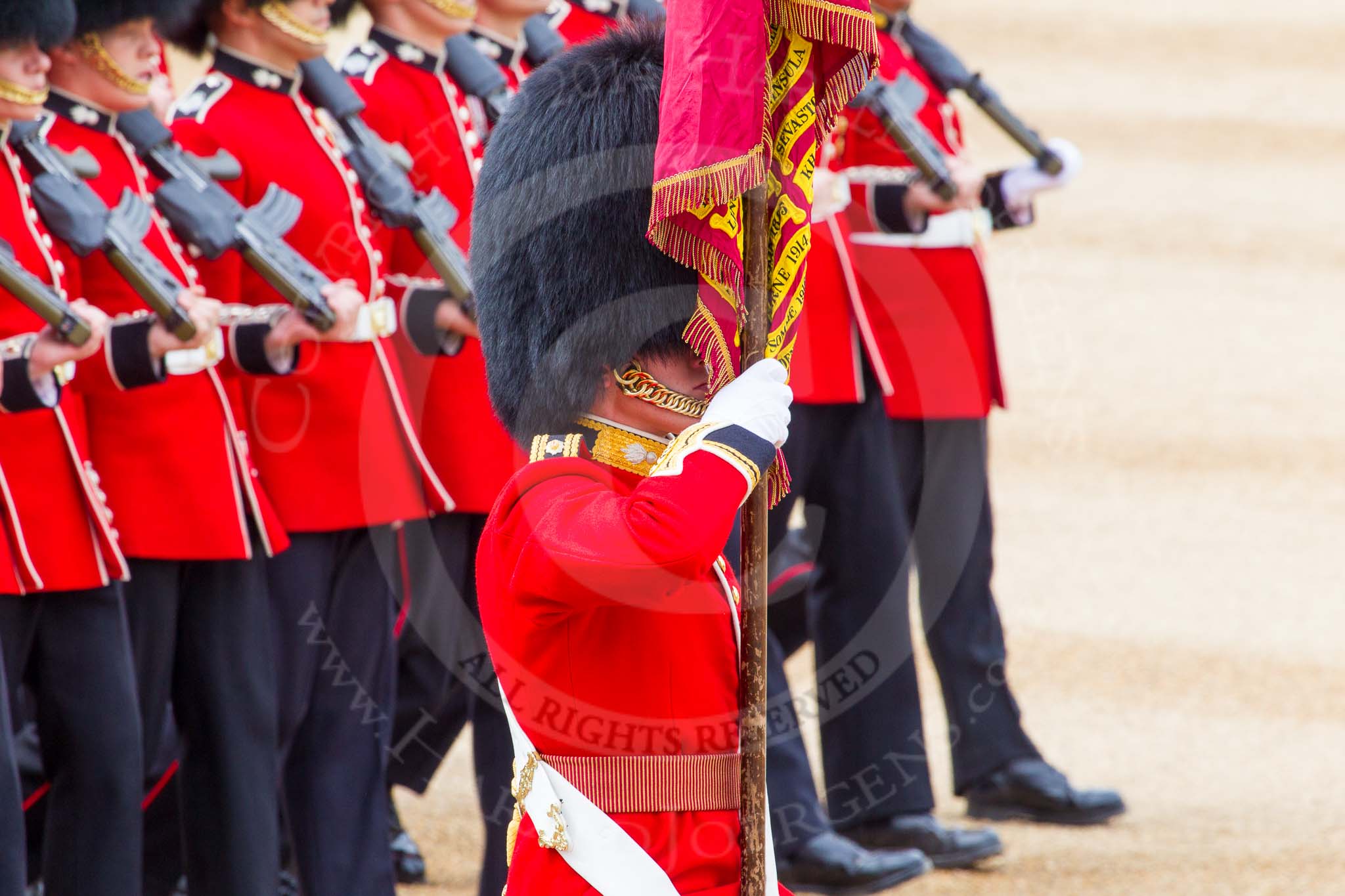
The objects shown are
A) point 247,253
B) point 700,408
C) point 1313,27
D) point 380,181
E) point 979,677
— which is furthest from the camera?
point 1313,27

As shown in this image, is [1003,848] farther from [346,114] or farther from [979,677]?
[346,114]

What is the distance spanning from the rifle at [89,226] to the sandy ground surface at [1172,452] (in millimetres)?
1409

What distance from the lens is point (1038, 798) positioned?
454cm

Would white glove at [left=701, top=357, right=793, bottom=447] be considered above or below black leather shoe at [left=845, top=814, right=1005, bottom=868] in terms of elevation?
above

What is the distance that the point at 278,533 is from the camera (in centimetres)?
354

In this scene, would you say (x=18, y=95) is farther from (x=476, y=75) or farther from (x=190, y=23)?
(x=476, y=75)

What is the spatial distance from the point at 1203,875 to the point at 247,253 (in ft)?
6.98

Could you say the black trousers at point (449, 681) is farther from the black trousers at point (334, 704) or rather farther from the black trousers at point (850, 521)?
the black trousers at point (850, 521)

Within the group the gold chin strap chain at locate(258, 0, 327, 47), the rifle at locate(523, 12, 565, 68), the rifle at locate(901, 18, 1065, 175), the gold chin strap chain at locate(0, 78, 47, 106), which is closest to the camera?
the gold chin strap chain at locate(0, 78, 47, 106)

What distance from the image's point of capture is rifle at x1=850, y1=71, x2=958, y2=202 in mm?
4293

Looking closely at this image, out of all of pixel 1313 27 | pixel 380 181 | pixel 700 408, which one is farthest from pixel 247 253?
pixel 1313 27

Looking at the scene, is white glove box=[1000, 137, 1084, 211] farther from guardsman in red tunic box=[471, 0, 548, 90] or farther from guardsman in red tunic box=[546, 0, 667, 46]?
guardsman in red tunic box=[471, 0, 548, 90]

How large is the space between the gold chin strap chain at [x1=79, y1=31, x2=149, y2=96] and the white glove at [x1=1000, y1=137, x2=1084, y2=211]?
5.94ft

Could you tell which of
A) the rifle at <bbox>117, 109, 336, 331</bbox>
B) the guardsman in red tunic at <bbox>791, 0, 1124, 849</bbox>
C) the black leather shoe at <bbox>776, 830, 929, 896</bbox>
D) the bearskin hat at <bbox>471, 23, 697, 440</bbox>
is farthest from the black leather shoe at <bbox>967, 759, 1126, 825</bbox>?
the bearskin hat at <bbox>471, 23, 697, 440</bbox>
